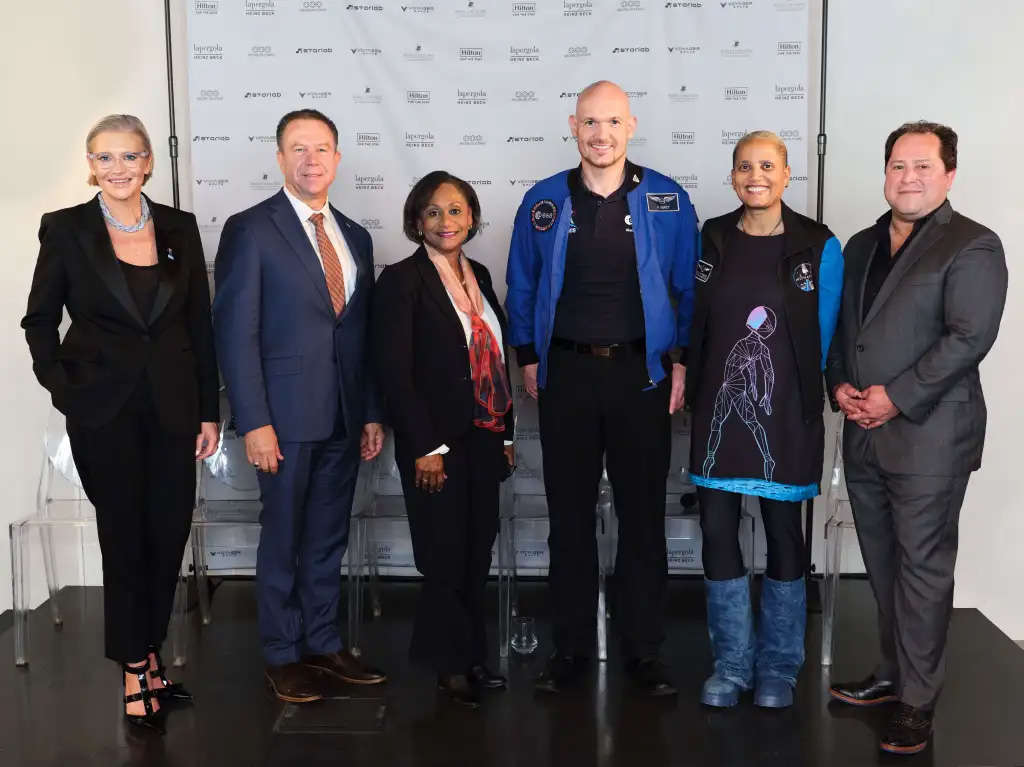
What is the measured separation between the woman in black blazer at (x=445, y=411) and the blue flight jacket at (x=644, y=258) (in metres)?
0.19

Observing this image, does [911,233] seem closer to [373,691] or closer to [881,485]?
[881,485]

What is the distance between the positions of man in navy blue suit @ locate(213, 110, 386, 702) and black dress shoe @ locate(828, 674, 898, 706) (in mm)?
1449

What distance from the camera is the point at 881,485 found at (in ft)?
9.73

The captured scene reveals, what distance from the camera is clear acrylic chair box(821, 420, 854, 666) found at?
3387 mm

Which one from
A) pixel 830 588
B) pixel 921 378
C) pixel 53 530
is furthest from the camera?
pixel 53 530

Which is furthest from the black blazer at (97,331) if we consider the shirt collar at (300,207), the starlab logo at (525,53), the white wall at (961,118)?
the white wall at (961,118)

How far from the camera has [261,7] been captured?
3984 millimetres

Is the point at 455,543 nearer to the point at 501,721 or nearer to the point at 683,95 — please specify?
the point at 501,721

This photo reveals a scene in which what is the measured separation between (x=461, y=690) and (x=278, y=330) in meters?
1.22

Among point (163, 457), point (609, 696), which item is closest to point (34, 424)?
point (163, 457)

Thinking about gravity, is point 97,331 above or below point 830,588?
above

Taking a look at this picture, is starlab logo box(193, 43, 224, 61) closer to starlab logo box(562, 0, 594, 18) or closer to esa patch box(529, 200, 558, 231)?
starlab logo box(562, 0, 594, 18)

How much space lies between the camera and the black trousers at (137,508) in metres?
2.88

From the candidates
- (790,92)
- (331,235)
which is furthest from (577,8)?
Result: (331,235)
